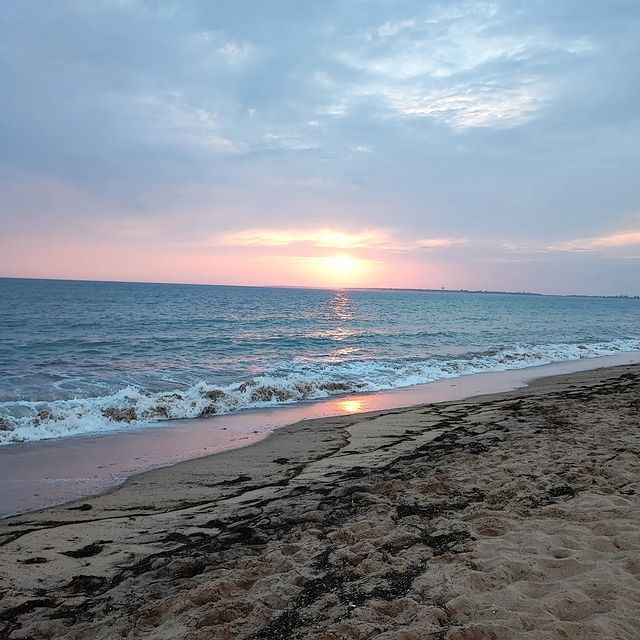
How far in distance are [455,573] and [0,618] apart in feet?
11.0

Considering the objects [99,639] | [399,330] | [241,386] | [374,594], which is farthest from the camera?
[399,330]

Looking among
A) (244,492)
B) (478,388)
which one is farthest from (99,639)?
(478,388)

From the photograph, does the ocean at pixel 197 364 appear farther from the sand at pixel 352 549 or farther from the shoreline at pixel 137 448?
the sand at pixel 352 549

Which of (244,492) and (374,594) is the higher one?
(374,594)

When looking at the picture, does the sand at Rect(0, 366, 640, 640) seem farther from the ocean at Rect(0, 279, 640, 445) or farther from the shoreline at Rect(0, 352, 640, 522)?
the ocean at Rect(0, 279, 640, 445)

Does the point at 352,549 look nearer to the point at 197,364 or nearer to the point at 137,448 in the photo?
the point at 137,448

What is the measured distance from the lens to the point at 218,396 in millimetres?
13562

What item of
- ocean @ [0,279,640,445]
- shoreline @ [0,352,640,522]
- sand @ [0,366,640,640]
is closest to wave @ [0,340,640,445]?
ocean @ [0,279,640,445]

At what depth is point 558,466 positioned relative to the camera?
6121 millimetres

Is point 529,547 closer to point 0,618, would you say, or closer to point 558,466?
point 558,466

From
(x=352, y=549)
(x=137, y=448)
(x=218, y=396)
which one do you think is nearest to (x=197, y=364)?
(x=218, y=396)

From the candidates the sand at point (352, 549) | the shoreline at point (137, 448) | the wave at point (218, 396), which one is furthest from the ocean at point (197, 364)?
the sand at point (352, 549)

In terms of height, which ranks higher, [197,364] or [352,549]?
[352,549]

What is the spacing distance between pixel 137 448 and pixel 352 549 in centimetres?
625
